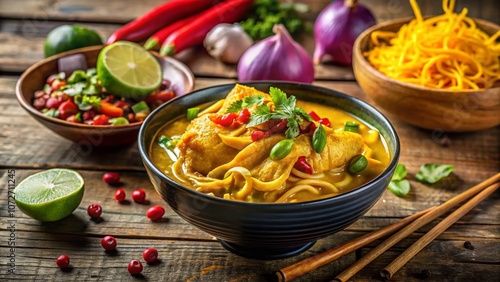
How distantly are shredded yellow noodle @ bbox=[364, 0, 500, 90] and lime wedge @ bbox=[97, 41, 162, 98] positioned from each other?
5.00 feet

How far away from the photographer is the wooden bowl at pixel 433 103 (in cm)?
385

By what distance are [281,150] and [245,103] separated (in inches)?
14.8

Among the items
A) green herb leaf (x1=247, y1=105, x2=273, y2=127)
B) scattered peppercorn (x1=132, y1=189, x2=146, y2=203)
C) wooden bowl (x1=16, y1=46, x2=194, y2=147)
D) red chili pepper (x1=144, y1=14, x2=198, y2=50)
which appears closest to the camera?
green herb leaf (x1=247, y1=105, x2=273, y2=127)

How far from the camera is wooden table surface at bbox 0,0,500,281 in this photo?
2.98 meters

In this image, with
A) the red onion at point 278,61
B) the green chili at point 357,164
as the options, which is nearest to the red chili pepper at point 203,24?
the red onion at point 278,61

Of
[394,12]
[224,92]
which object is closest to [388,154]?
[224,92]

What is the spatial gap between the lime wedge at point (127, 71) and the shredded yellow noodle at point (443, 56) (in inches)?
60.0

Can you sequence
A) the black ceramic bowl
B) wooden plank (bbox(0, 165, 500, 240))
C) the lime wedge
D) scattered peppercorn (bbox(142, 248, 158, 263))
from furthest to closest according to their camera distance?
the lime wedge → wooden plank (bbox(0, 165, 500, 240)) → scattered peppercorn (bbox(142, 248, 158, 263)) → the black ceramic bowl

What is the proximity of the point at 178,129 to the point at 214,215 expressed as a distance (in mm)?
849

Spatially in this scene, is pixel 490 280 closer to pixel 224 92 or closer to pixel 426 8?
pixel 224 92

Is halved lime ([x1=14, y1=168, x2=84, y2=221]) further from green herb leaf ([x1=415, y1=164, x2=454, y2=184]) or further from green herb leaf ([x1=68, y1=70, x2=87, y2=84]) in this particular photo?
green herb leaf ([x1=415, y1=164, x2=454, y2=184])

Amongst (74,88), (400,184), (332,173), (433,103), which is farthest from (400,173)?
(74,88)

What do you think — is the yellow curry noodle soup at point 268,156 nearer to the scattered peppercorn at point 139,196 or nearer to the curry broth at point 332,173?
the curry broth at point 332,173

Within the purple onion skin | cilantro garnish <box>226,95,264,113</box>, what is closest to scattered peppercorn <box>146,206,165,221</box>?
cilantro garnish <box>226,95,264,113</box>
